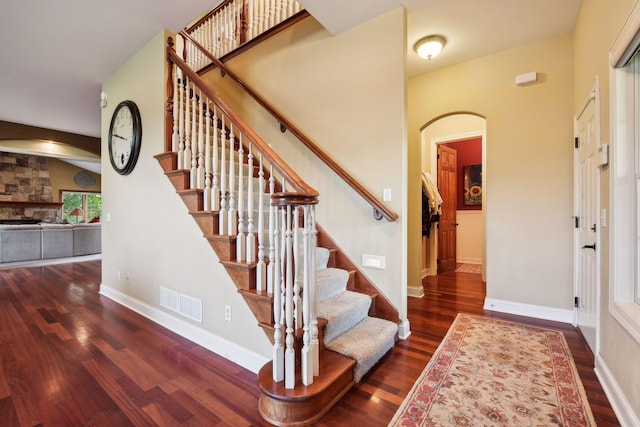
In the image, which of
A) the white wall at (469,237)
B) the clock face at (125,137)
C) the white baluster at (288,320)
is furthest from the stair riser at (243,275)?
the white wall at (469,237)

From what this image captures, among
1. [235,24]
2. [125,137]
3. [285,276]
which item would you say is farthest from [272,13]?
[285,276]

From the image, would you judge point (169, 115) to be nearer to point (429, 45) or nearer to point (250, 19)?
point (250, 19)

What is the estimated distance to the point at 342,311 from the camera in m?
2.09

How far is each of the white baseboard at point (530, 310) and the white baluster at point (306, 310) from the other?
2480mm

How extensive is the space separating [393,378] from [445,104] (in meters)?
3.09

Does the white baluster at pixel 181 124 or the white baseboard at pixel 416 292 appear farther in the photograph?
the white baseboard at pixel 416 292

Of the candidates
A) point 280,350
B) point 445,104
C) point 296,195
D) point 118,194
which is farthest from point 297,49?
point 280,350

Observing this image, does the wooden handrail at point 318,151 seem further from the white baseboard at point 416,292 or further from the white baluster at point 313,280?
the white baseboard at point 416,292

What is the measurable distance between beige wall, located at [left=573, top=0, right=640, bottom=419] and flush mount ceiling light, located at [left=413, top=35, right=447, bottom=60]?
43.6 inches

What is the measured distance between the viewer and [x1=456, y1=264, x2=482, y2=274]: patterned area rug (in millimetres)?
5059

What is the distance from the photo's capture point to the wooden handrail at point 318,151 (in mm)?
2436

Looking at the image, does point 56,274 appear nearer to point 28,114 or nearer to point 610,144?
point 28,114

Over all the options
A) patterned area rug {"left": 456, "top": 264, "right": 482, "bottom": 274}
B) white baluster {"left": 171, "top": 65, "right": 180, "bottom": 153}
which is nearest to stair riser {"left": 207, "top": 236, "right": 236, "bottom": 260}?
white baluster {"left": 171, "top": 65, "right": 180, "bottom": 153}

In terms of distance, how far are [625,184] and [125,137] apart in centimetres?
434
